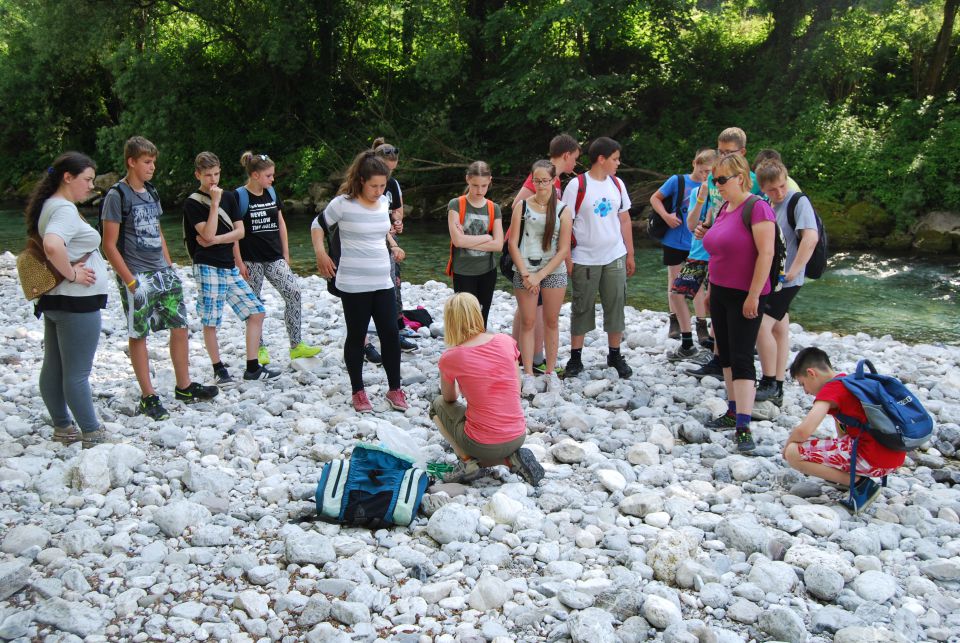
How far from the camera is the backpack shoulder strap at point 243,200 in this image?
5.77 meters

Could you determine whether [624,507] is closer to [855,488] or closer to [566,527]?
[566,527]

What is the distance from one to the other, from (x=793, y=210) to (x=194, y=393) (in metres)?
4.47

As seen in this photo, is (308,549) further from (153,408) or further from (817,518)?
(817,518)

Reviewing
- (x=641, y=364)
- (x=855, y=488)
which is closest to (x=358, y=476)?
(x=855, y=488)

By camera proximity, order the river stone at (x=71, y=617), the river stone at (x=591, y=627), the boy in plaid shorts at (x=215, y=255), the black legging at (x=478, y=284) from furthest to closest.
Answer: the black legging at (x=478, y=284) → the boy in plaid shorts at (x=215, y=255) → the river stone at (x=71, y=617) → the river stone at (x=591, y=627)

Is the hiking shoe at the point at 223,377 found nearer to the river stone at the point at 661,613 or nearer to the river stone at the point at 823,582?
the river stone at the point at 661,613

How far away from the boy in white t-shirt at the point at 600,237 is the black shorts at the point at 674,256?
90 centimetres

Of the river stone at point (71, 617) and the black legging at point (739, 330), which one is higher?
the black legging at point (739, 330)

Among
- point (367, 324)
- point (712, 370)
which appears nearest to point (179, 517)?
point (367, 324)

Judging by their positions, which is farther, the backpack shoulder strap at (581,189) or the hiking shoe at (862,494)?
the backpack shoulder strap at (581,189)

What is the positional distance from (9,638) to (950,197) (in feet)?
53.0

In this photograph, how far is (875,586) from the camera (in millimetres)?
3215

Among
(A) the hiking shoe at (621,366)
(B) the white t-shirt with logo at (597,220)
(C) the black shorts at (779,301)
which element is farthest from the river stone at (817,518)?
(B) the white t-shirt with logo at (597,220)

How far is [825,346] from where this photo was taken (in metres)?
7.48
